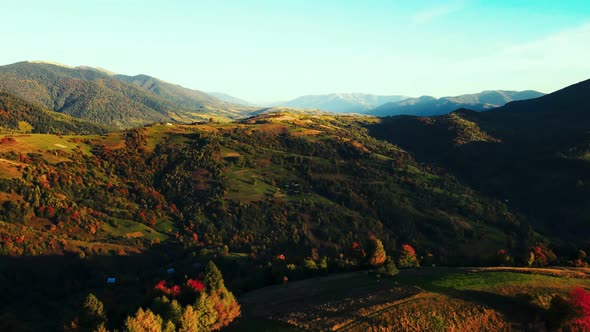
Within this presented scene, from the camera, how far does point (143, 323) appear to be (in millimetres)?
44562

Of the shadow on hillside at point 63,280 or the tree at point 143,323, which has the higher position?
the tree at point 143,323

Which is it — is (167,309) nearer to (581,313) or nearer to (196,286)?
(196,286)

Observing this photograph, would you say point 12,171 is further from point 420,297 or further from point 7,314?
point 420,297

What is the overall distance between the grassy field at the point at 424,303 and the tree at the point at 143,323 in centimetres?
1337

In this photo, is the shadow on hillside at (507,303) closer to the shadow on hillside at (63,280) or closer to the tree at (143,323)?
the tree at (143,323)

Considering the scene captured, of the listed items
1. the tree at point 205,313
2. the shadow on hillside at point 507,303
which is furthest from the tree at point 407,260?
the tree at point 205,313

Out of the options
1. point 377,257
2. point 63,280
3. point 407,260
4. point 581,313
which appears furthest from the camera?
point 63,280

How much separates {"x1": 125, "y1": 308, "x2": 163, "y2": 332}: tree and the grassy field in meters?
13.4

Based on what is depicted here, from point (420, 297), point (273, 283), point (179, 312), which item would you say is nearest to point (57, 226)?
point (273, 283)

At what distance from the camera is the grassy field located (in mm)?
48594

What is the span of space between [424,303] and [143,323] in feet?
130

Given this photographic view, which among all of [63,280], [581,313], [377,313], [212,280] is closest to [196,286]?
[212,280]

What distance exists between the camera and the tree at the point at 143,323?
4400cm

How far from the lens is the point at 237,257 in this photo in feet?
557
